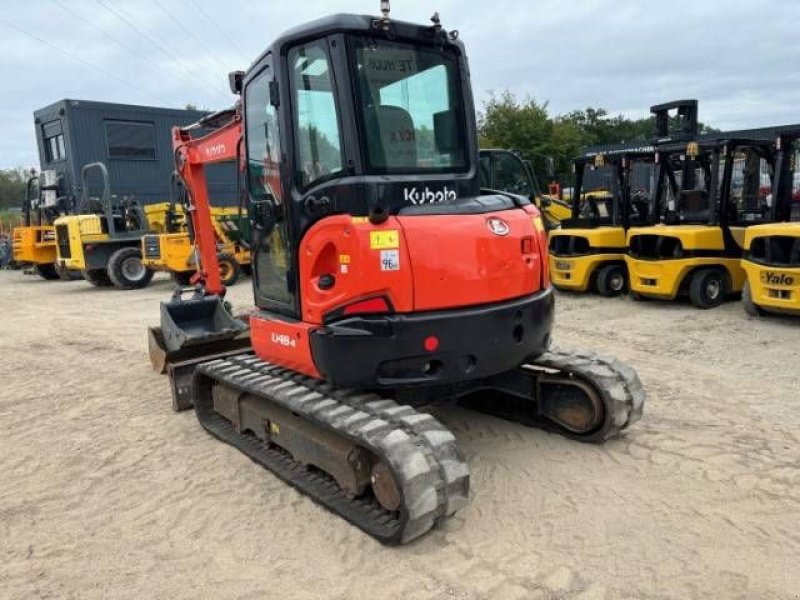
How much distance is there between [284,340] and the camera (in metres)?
3.96

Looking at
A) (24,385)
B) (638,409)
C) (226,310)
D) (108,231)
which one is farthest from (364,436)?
(108,231)

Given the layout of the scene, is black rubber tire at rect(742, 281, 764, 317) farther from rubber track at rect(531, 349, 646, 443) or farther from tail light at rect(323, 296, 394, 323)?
tail light at rect(323, 296, 394, 323)

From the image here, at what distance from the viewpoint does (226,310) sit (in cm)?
677

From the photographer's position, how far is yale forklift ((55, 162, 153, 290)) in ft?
47.7

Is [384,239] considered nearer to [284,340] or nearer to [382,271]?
[382,271]

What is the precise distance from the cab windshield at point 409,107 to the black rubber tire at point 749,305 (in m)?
5.84

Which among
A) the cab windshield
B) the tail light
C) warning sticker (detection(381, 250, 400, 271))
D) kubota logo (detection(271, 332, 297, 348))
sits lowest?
kubota logo (detection(271, 332, 297, 348))

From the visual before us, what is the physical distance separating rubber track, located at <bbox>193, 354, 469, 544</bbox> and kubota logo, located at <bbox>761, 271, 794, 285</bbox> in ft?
19.3

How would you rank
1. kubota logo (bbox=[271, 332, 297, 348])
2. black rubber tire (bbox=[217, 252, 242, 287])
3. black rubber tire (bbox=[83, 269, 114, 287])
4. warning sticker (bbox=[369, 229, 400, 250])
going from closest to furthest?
1. warning sticker (bbox=[369, 229, 400, 250])
2. kubota logo (bbox=[271, 332, 297, 348])
3. black rubber tire (bbox=[217, 252, 242, 287])
4. black rubber tire (bbox=[83, 269, 114, 287])

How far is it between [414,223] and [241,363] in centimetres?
192

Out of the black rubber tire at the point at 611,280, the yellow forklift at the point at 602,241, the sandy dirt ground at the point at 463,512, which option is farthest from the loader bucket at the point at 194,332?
the black rubber tire at the point at 611,280

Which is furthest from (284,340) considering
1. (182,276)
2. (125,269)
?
(125,269)

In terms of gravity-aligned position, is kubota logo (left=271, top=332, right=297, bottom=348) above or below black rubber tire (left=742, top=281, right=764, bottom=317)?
above

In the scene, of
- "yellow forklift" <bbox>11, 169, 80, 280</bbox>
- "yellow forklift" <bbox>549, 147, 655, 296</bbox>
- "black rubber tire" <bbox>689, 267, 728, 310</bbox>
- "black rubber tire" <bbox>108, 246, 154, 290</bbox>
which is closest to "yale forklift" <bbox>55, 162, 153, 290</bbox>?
"black rubber tire" <bbox>108, 246, 154, 290</bbox>
